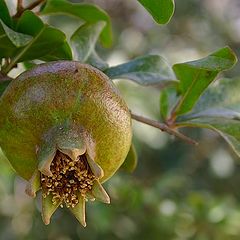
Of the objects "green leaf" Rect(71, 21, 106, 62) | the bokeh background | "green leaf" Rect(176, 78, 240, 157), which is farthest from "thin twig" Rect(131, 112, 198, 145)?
the bokeh background

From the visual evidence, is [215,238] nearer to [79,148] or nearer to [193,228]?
[193,228]

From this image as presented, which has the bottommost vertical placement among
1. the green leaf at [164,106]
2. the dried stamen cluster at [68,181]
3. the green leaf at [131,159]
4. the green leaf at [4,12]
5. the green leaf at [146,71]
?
the green leaf at [164,106]

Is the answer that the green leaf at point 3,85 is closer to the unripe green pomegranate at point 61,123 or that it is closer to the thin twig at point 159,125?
the unripe green pomegranate at point 61,123

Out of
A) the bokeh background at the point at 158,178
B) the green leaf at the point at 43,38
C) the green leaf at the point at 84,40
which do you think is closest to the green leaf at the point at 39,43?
the green leaf at the point at 43,38

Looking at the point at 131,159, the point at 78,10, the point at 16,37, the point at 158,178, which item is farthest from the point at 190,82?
the point at 158,178

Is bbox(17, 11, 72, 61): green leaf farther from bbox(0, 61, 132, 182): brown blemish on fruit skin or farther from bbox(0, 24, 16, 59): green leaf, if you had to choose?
bbox(0, 61, 132, 182): brown blemish on fruit skin

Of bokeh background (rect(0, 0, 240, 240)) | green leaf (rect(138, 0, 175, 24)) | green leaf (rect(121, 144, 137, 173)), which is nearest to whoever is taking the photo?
green leaf (rect(138, 0, 175, 24))

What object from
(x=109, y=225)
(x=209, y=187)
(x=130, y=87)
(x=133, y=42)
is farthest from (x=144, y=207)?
(x=133, y=42)
